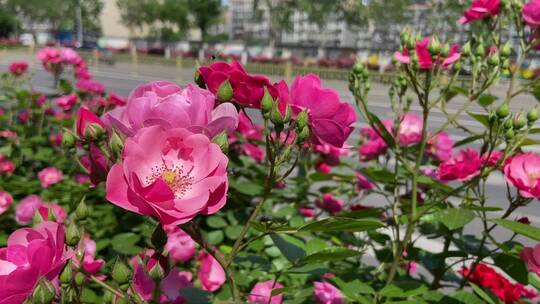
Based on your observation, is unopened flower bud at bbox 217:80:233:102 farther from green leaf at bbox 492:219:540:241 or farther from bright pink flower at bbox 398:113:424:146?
bright pink flower at bbox 398:113:424:146

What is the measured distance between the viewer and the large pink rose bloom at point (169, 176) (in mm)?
533

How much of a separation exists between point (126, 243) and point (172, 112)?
94cm

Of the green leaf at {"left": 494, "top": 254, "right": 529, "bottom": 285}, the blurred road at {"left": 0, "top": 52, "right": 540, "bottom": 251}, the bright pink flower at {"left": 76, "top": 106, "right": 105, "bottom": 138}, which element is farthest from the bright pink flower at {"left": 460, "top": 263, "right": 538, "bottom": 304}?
the bright pink flower at {"left": 76, "top": 106, "right": 105, "bottom": 138}

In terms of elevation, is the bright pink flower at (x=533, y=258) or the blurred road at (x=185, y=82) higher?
the bright pink flower at (x=533, y=258)

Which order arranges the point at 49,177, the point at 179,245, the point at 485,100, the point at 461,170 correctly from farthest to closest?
1. the point at 49,177
2. the point at 485,100
3. the point at 179,245
4. the point at 461,170

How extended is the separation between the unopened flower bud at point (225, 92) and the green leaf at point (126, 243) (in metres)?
0.85

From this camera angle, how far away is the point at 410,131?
5.31ft

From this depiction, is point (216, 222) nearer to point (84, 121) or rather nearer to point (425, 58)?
point (425, 58)

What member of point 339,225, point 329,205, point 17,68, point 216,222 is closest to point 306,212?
point 329,205

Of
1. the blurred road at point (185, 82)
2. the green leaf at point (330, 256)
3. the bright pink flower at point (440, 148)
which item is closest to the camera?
the green leaf at point (330, 256)

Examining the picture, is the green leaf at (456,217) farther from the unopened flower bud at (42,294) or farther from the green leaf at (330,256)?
the unopened flower bud at (42,294)

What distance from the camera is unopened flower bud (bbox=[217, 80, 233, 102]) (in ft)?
2.06

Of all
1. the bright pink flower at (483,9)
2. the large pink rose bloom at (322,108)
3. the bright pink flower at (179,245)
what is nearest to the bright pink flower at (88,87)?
the bright pink flower at (179,245)

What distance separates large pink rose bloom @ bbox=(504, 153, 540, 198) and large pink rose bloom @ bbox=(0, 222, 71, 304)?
79cm
